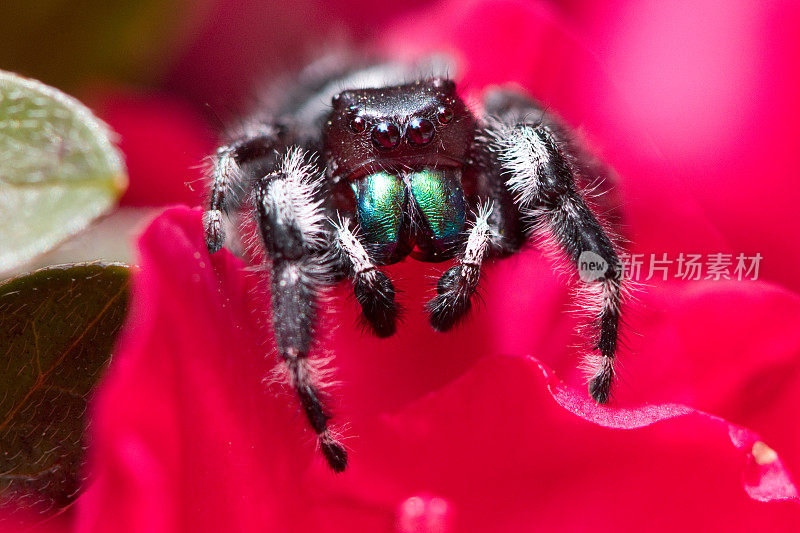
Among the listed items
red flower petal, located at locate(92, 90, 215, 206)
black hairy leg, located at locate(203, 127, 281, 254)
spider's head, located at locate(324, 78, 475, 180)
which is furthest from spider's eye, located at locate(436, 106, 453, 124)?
red flower petal, located at locate(92, 90, 215, 206)

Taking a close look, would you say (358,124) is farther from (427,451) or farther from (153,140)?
(153,140)

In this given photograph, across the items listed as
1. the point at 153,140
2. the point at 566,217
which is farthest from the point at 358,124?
the point at 153,140

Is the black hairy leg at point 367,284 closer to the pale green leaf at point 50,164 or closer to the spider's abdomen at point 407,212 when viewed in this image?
the spider's abdomen at point 407,212

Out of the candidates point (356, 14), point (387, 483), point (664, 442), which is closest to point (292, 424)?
point (387, 483)

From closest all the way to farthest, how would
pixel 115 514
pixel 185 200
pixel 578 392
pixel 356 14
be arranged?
pixel 115 514 < pixel 578 392 < pixel 185 200 < pixel 356 14

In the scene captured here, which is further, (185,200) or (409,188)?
(185,200)

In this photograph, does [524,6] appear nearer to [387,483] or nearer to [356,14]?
[356,14]

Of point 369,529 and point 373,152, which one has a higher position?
point 373,152

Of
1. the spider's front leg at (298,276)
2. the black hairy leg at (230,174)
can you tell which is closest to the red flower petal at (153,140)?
the black hairy leg at (230,174)
